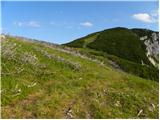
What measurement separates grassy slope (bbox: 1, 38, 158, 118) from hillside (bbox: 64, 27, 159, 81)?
85.3 metres

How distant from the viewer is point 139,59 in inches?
5049

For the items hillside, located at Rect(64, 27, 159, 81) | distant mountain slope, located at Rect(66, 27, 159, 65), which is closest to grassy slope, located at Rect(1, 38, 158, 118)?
hillside, located at Rect(64, 27, 159, 81)

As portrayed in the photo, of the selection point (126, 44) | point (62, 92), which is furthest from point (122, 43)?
point (62, 92)

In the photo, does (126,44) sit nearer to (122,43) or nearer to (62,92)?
(122,43)

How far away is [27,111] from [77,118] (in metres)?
3.00

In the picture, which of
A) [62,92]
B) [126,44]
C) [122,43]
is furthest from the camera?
[126,44]

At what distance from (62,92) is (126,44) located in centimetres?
11644

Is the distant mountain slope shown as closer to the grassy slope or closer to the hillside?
the hillside

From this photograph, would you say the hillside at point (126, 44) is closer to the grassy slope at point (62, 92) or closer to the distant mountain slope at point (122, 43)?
the distant mountain slope at point (122, 43)

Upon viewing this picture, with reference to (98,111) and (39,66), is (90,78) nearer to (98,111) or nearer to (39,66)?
(39,66)

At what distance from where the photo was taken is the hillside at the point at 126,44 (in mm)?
125562

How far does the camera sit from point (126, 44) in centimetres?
14000

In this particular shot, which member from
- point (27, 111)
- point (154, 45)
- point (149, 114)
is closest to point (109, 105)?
point (149, 114)

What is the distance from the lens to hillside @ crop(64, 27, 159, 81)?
125562 millimetres
